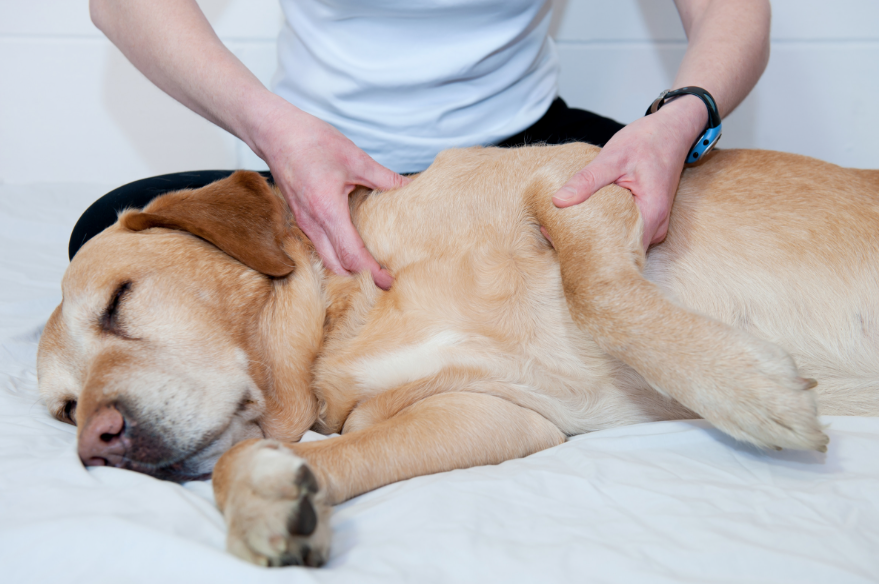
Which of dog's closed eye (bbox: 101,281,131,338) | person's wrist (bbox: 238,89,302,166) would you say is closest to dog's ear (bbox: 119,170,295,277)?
person's wrist (bbox: 238,89,302,166)

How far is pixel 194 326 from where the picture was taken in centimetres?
163

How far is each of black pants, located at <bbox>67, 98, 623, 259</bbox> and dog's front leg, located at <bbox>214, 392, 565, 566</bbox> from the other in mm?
1352

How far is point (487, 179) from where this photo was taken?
1765 millimetres

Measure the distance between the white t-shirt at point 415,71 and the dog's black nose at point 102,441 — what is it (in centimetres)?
155

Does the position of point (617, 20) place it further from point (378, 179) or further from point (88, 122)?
point (88, 122)

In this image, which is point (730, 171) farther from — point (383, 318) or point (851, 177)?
point (383, 318)

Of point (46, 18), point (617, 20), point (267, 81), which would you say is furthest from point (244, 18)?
point (617, 20)

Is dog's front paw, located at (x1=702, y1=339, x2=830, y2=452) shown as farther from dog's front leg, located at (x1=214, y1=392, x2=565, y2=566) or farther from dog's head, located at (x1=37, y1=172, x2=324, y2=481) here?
dog's head, located at (x1=37, y1=172, x2=324, y2=481)

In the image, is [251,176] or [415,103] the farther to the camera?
[415,103]

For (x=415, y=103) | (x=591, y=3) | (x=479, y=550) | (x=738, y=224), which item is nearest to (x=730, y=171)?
(x=738, y=224)

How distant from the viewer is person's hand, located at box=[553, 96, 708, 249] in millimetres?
1596

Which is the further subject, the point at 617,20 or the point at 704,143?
the point at 617,20

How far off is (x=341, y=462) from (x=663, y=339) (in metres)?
0.84

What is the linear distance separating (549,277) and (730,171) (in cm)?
84
